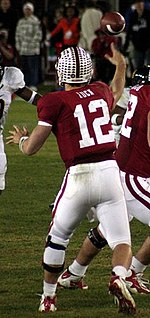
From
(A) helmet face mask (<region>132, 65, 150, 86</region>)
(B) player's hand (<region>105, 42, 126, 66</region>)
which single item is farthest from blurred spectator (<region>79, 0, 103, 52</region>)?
(A) helmet face mask (<region>132, 65, 150, 86</region>)

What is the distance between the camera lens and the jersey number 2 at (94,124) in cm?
666

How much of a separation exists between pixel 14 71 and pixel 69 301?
2.12 m

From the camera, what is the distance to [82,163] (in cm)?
670

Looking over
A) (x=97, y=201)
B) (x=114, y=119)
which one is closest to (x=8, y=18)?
(x=114, y=119)

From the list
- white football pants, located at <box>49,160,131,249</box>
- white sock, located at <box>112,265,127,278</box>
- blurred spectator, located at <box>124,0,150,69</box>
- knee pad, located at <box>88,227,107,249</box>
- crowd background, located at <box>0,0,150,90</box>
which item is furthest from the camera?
crowd background, located at <box>0,0,150,90</box>

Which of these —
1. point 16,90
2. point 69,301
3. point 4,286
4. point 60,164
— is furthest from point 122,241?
point 60,164

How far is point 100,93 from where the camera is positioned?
22.3ft

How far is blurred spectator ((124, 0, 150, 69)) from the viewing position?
69.0 ft

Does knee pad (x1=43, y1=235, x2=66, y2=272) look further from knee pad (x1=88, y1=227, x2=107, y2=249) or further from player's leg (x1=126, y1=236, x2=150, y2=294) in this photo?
player's leg (x1=126, y1=236, x2=150, y2=294)

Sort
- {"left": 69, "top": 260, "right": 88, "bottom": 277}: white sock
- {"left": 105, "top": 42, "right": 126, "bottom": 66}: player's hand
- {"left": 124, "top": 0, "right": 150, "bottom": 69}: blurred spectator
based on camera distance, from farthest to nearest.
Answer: {"left": 124, "top": 0, "right": 150, "bottom": 69}: blurred spectator
{"left": 105, "top": 42, "right": 126, "bottom": 66}: player's hand
{"left": 69, "top": 260, "right": 88, "bottom": 277}: white sock

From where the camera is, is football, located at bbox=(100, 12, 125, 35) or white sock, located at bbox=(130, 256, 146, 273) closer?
white sock, located at bbox=(130, 256, 146, 273)

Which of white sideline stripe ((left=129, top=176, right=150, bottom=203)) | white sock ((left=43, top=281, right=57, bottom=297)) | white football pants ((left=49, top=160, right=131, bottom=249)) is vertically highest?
white football pants ((left=49, top=160, right=131, bottom=249))

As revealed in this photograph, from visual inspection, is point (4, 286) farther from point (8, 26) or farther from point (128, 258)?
point (8, 26)

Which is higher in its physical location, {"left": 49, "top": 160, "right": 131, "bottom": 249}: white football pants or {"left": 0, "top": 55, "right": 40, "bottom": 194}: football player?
{"left": 49, "top": 160, "right": 131, "bottom": 249}: white football pants
